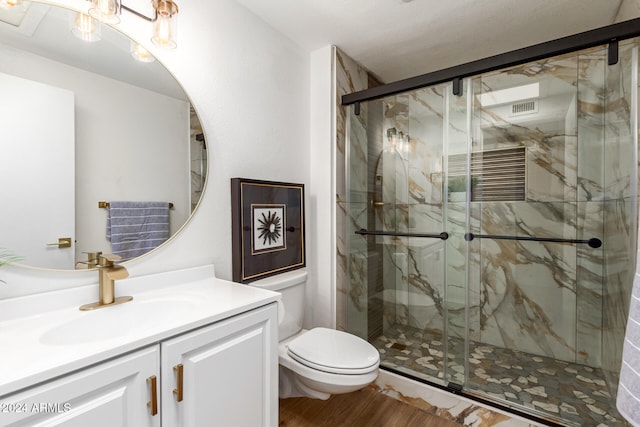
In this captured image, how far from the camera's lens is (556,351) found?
1.97 m

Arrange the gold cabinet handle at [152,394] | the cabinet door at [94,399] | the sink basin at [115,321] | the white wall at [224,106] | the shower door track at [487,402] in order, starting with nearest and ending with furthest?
the cabinet door at [94,399]
the gold cabinet handle at [152,394]
the sink basin at [115,321]
the white wall at [224,106]
the shower door track at [487,402]

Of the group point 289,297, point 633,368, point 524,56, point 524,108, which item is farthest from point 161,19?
point 524,108

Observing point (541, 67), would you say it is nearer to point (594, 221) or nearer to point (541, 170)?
point (541, 170)

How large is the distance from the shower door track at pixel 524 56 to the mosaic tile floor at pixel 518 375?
5.42 feet

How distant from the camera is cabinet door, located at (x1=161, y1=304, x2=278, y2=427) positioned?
892mm

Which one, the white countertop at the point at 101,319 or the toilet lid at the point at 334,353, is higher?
the white countertop at the point at 101,319

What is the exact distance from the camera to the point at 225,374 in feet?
3.37

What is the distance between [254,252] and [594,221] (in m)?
1.95

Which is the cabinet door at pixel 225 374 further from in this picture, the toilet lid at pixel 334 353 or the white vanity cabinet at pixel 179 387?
the toilet lid at pixel 334 353

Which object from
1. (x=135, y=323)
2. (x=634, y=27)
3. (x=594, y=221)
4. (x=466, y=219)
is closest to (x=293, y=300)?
(x=135, y=323)

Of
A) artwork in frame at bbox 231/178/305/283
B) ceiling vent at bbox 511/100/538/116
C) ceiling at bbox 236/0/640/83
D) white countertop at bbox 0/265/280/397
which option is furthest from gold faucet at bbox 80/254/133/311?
ceiling vent at bbox 511/100/538/116

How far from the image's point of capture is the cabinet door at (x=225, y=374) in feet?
2.93

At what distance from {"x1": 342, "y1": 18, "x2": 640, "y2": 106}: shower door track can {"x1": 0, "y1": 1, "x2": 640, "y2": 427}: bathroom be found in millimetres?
429

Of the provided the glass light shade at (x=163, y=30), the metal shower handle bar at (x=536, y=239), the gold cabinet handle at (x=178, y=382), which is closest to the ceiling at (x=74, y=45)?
the glass light shade at (x=163, y=30)
